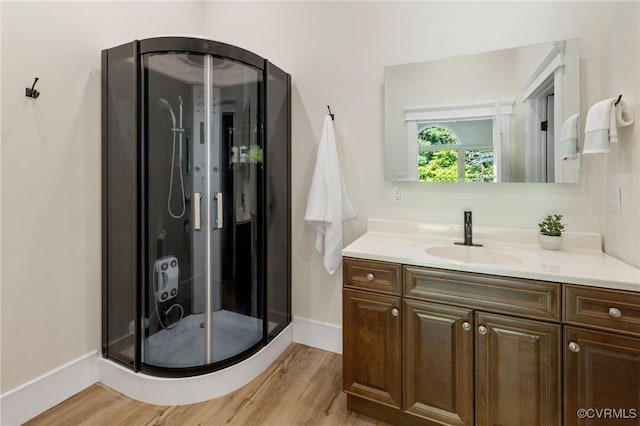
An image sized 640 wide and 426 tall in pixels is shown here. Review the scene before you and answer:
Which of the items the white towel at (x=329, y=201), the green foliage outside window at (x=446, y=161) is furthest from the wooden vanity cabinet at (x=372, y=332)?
the green foliage outside window at (x=446, y=161)

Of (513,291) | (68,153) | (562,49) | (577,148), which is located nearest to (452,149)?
(577,148)

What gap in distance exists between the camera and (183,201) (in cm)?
191

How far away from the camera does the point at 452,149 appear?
192 centimetres

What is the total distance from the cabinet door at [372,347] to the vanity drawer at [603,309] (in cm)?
68

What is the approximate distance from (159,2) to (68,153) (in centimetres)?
132

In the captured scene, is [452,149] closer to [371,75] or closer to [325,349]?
[371,75]

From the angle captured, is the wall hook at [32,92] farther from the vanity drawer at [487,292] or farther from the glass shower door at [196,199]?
the vanity drawer at [487,292]

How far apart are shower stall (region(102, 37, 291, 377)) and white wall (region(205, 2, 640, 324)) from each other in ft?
1.30

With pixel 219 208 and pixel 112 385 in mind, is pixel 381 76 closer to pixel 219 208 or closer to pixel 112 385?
pixel 219 208

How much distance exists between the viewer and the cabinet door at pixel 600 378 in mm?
1146

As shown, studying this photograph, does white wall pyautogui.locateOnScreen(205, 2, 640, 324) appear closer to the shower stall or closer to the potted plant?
the potted plant

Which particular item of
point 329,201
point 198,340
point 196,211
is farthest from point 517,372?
point 196,211

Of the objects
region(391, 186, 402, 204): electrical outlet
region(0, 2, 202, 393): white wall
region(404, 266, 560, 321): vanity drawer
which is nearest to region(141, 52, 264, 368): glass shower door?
region(0, 2, 202, 393): white wall

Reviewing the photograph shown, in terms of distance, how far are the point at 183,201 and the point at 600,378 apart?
84.4 inches
